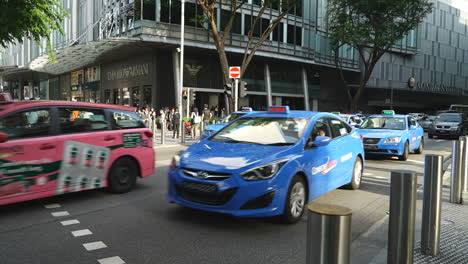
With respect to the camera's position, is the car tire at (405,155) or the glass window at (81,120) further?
the car tire at (405,155)

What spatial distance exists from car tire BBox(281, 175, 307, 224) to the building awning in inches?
920

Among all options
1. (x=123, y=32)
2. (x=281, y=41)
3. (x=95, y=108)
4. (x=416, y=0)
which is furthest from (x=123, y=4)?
(x=95, y=108)

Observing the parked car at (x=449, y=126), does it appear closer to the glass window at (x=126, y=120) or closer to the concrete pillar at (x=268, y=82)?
the concrete pillar at (x=268, y=82)

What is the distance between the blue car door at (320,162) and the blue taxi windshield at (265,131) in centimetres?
27

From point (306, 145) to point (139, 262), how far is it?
287 centimetres

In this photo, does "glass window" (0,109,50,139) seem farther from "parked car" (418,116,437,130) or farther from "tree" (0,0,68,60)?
"parked car" (418,116,437,130)

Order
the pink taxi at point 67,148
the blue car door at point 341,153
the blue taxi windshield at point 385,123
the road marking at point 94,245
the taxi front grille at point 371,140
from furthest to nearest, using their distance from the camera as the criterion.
A: the blue taxi windshield at point 385,123 < the taxi front grille at point 371,140 < the blue car door at point 341,153 < the pink taxi at point 67,148 < the road marking at point 94,245

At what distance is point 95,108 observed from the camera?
6.70 metres

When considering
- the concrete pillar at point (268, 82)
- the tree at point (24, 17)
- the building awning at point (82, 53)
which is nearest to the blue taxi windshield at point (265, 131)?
the tree at point (24, 17)

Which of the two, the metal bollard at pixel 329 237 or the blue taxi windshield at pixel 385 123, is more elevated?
the blue taxi windshield at pixel 385 123

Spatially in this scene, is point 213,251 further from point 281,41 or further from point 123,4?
point 281,41

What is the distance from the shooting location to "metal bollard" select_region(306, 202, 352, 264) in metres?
2.22

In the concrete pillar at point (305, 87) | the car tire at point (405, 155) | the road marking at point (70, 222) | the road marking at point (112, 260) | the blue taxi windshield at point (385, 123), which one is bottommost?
the road marking at point (70, 222)

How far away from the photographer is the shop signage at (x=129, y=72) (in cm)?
3256
